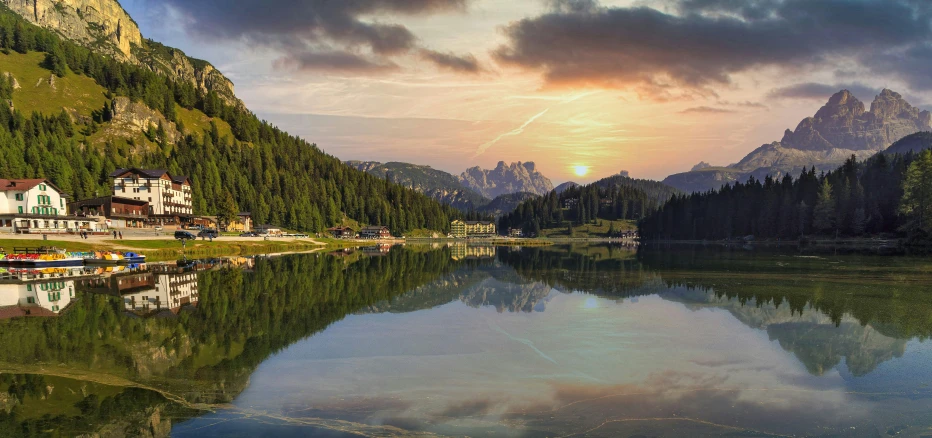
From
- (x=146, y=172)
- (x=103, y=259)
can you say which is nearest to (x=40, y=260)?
(x=103, y=259)

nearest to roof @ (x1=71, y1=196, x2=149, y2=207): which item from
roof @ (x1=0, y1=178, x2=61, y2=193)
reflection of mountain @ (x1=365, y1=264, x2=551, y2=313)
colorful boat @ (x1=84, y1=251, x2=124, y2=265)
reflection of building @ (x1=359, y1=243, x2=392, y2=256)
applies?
roof @ (x1=0, y1=178, x2=61, y2=193)

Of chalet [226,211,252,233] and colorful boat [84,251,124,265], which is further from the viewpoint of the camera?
chalet [226,211,252,233]

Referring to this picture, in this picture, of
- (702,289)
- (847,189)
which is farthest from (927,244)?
(702,289)

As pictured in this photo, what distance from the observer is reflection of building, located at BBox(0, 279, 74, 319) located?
31.7 m

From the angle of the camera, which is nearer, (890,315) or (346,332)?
(346,332)

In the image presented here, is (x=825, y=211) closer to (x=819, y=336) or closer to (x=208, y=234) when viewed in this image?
(x=819, y=336)

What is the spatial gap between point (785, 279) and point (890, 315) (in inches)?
830

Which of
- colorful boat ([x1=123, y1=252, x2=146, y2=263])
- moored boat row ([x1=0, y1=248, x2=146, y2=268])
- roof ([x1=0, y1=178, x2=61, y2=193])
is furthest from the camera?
roof ([x1=0, y1=178, x2=61, y2=193])

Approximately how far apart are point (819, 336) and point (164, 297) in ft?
138

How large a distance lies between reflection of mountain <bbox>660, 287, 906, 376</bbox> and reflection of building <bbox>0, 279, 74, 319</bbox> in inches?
1613

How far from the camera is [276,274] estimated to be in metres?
55.8

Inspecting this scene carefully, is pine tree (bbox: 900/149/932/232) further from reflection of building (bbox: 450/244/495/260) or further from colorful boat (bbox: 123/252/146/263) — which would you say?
colorful boat (bbox: 123/252/146/263)

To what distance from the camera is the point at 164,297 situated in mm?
37500

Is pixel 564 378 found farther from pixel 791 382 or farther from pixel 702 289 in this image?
pixel 702 289
